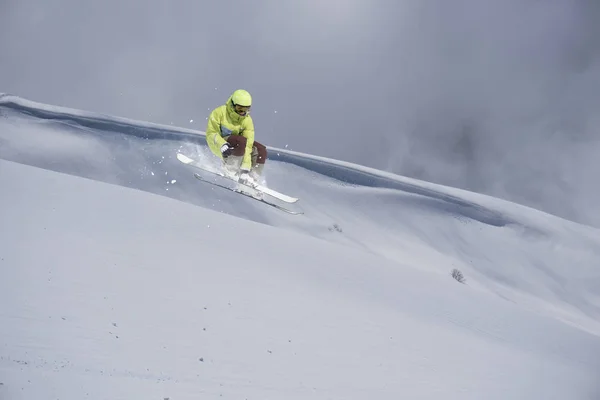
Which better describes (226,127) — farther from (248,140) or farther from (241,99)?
(241,99)

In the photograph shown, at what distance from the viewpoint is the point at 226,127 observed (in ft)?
33.7

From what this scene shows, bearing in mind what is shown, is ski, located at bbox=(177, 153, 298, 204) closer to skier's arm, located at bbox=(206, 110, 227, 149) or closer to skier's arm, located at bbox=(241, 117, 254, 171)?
skier's arm, located at bbox=(241, 117, 254, 171)

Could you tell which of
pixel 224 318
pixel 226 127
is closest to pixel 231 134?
pixel 226 127

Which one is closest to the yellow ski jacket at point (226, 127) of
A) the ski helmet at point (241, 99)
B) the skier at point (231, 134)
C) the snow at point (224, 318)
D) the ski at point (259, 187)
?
the skier at point (231, 134)

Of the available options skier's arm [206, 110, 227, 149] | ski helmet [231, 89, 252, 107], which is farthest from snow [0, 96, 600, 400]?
ski helmet [231, 89, 252, 107]

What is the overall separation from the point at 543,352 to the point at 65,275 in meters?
7.95

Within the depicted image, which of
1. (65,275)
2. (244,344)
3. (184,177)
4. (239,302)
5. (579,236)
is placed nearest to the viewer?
(244,344)

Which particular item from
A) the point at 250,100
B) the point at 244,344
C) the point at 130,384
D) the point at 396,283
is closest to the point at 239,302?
the point at 244,344

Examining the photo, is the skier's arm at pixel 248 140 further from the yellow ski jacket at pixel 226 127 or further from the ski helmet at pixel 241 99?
the ski helmet at pixel 241 99

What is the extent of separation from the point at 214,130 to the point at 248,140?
24.8 inches

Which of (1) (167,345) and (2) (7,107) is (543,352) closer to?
(1) (167,345)

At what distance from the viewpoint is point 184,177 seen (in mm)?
23281

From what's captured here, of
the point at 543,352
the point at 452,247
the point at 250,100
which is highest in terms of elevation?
the point at 250,100

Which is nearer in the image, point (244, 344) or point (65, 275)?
point (244, 344)
